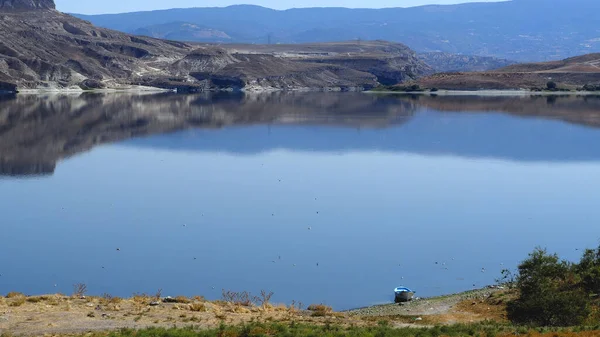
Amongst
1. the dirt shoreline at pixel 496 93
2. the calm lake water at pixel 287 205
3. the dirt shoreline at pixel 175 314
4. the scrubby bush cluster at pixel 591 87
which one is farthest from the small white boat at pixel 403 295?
Result: the scrubby bush cluster at pixel 591 87

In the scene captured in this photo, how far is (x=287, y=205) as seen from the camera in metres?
29.3

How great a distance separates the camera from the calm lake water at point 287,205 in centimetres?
2078

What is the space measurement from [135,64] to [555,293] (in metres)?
107

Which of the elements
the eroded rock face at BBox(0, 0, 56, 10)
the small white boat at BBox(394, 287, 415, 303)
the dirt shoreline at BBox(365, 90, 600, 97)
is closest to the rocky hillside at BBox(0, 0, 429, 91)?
the eroded rock face at BBox(0, 0, 56, 10)

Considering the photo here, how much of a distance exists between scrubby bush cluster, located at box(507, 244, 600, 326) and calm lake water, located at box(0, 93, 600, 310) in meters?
3.34

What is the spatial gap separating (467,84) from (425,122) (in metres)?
48.8

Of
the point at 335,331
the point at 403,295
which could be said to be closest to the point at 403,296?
the point at 403,295

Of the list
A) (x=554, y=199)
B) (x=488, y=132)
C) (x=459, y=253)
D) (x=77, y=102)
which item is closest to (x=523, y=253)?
(x=459, y=253)

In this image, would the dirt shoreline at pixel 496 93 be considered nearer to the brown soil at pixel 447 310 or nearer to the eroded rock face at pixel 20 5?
the eroded rock face at pixel 20 5

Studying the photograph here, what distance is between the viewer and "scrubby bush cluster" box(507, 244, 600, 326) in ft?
47.9

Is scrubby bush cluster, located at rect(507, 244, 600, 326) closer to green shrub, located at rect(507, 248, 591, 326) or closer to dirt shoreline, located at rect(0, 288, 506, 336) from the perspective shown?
green shrub, located at rect(507, 248, 591, 326)

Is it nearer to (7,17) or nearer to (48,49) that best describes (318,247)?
(48,49)

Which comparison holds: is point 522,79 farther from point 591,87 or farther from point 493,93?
point 591,87

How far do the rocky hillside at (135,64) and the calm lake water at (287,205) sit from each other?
1644 inches
